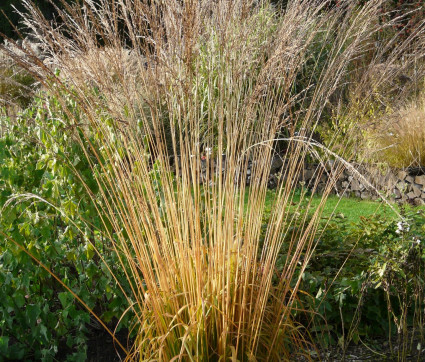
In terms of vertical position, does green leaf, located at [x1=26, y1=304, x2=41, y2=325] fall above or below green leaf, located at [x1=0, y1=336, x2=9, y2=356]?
above

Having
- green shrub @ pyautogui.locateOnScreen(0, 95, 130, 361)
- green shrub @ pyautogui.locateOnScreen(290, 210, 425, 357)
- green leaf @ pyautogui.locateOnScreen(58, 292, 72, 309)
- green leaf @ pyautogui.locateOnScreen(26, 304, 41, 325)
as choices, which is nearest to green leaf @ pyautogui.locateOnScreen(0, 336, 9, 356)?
green shrub @ pyautogui.locateOnScreen(0, 95, 130, 361)

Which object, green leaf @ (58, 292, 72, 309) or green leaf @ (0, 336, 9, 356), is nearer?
green leaf @ (0, 336, 9, 356)

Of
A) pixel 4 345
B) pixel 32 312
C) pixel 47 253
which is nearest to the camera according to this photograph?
pixel 4 345

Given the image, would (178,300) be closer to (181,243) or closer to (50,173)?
(181,243)

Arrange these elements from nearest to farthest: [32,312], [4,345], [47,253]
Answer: [4,345], [32,312], [47,253]

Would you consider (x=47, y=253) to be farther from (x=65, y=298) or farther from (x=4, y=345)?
(x=4, y=345)

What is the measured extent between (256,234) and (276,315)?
0.35 metres

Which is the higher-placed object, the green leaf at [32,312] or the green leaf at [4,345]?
the green leaf at [32,312]

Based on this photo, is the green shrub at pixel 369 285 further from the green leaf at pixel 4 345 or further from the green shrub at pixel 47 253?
the green leaf at pixel 4 345

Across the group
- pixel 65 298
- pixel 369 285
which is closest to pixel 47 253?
pixel 65 298

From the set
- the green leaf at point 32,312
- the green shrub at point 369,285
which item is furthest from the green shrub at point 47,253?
the green shrub at point 369,285

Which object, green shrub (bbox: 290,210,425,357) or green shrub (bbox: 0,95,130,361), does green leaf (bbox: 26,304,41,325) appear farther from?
green shrub (bbox: 290,210,425,357)

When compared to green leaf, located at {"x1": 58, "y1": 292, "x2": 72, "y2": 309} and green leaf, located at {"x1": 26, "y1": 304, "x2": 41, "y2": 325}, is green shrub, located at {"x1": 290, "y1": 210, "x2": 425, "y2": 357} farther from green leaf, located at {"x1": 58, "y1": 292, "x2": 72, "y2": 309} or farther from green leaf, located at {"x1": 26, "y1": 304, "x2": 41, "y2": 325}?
green leaf, located at {"x1": 26, "y1": 304, "x2": 41, "y2": 325}

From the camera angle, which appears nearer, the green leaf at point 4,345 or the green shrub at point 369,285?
the green leaf at point 4,345
